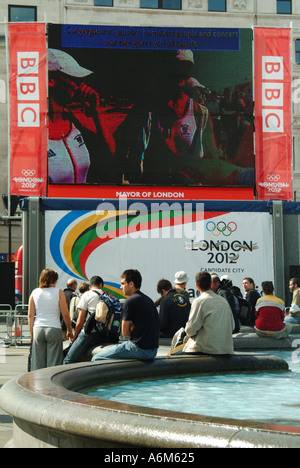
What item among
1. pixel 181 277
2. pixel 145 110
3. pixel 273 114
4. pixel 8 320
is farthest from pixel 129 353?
pixel 273 114

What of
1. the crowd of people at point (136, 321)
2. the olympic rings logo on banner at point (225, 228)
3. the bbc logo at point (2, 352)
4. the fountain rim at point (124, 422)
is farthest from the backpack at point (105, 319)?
the olympic rings logo on banner at point (225, 228)

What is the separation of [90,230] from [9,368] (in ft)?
19.8

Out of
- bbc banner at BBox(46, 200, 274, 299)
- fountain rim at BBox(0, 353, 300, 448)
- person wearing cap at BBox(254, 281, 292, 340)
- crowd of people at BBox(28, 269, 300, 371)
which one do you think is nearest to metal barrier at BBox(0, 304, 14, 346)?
bbc banner at BBox(46, 200, 274, 299)

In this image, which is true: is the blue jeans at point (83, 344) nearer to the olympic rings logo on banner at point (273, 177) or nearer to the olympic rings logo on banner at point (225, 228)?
the olympic rings logo on banner at point (225, 228)

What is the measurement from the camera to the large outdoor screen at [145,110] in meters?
23.7

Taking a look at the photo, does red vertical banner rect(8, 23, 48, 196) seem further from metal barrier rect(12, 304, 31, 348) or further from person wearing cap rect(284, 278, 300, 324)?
person wearing cap rect(284, 278, 300, 324)

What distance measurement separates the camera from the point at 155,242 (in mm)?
18625

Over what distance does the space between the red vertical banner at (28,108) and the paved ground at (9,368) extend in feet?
25.0

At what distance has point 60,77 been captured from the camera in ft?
78.6

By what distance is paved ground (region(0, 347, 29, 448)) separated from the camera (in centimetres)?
689

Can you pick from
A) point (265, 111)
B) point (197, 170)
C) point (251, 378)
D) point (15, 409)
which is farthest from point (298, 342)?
point (265, 111)

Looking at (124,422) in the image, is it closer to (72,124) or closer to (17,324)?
(17,324)

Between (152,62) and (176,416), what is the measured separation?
68.2ft
